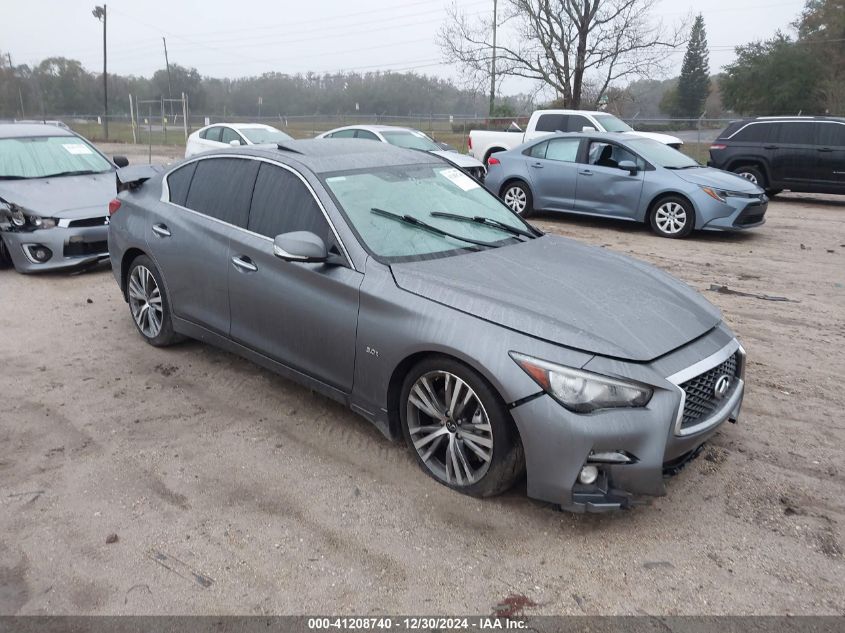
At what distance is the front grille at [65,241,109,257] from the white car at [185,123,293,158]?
7.84 m

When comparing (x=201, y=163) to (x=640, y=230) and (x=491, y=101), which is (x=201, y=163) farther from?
(x=491, y=101)

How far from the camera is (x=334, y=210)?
396 centimetres

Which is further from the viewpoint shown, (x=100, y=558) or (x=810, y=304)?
(x=810, y=304)

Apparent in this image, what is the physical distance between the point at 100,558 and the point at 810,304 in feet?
22.1

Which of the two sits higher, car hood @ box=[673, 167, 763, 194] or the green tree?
the green tree

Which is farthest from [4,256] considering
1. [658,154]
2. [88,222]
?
[658,154]

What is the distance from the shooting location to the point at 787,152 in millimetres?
14344

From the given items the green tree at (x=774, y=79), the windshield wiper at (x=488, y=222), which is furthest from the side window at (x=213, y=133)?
the green tree at (x=774, y=79)

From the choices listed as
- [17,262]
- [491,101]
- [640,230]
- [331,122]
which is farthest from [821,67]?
[17,262]

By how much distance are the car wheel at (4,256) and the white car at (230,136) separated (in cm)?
765

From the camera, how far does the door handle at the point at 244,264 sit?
14.1 ft

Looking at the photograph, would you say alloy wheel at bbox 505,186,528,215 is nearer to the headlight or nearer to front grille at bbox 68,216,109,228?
front grille at bbox 68,216,109,228

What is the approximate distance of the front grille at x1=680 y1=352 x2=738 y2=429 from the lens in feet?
10.3

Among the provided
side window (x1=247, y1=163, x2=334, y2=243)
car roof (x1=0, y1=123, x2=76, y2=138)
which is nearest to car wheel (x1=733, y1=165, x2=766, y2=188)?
car roof (x1=0, y1=123, x2=76, y2=138)
